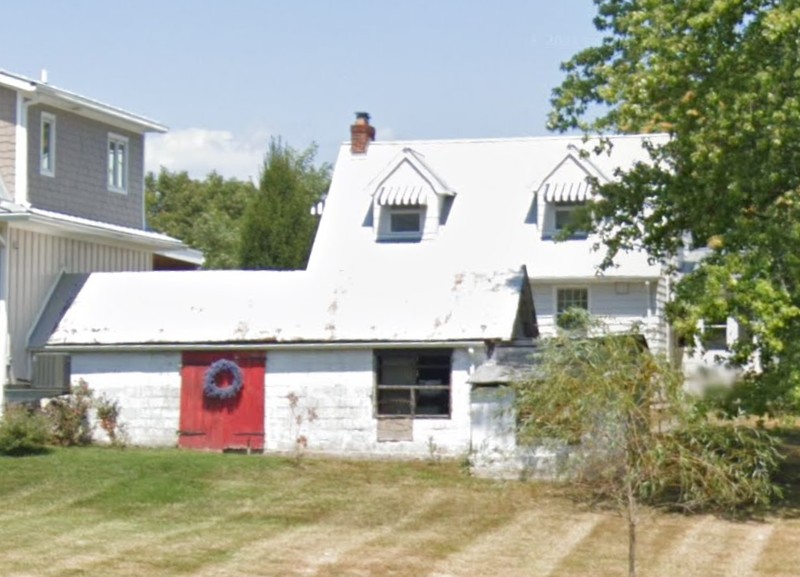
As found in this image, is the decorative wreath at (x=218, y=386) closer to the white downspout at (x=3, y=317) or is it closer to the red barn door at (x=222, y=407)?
the red barn door at (x=222, y=407)

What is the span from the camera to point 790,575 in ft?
68.1

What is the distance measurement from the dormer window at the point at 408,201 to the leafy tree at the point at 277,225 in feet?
19.5

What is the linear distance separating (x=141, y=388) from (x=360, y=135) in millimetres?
15984

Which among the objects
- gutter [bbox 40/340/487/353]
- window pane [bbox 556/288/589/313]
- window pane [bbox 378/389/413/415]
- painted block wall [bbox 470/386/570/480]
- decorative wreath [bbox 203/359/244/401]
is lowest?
painted block wall [bbox 470/386/570/480]

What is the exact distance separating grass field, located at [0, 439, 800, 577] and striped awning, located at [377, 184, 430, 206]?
1430 centimetres

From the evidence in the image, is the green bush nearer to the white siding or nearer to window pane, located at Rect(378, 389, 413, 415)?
window pane, located at Rect(378, 389, 413, 415)

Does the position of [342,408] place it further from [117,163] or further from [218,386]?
[117,163]

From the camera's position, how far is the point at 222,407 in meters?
30.6

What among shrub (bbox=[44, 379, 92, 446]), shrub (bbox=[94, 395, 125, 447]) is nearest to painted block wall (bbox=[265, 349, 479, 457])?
shrub (bbox=[94, 395, 125, 447])

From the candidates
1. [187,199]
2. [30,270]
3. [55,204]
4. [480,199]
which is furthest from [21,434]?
[187,199]

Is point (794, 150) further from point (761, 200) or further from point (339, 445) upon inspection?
point (339, 445)

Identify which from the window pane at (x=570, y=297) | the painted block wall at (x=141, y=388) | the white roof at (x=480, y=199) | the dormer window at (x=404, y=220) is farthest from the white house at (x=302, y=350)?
the dormer window at (x=404, y=220)

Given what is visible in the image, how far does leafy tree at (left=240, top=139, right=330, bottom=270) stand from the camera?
160 feet

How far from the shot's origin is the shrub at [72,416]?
30500 mm
